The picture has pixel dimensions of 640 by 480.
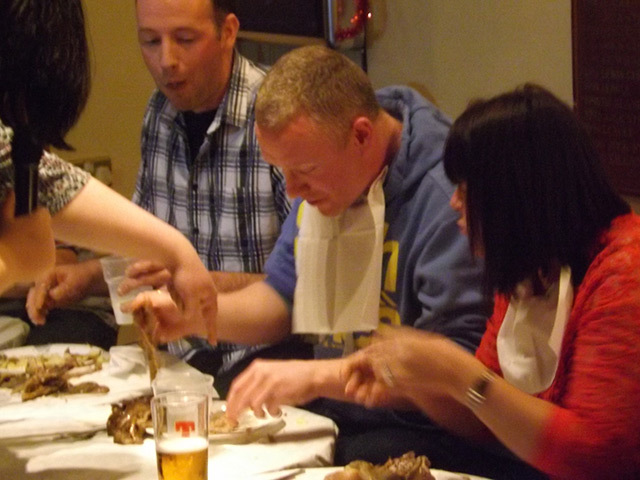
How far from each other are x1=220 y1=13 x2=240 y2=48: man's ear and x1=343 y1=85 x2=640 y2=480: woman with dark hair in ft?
3.85

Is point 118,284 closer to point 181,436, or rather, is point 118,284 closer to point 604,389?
point 181,436

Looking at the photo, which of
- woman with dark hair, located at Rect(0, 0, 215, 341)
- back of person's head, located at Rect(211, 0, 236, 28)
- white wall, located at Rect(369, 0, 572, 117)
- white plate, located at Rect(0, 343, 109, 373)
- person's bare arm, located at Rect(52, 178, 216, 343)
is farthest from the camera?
white wall, located at Rect(369, 0, 572, 117)

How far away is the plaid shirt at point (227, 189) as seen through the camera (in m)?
2.12

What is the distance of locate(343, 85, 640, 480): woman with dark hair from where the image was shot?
1068 mm

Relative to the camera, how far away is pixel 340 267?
67.2 inches

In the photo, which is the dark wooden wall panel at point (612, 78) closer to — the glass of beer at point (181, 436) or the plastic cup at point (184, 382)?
the plastic cup at point (184, 382)

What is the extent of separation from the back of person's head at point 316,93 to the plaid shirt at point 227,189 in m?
0.52

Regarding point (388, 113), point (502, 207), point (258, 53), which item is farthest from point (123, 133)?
point (502, 207)

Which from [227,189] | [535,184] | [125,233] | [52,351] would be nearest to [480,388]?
[535,184]

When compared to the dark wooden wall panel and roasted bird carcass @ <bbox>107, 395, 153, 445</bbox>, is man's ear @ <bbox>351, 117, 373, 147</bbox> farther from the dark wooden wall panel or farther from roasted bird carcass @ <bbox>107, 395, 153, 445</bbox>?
the dark wooden wall panel

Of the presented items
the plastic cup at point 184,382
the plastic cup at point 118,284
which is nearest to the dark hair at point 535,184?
the plastic cup at point 184,382

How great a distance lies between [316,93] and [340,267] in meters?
0.38

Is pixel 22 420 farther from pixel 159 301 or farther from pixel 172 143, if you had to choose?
pixel 172 143

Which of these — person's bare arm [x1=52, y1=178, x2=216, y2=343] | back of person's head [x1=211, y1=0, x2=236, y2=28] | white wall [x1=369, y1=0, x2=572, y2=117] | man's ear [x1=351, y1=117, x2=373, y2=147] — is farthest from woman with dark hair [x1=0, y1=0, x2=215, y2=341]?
white wall [x1=369, y1=0, x2=572, y2=117]
